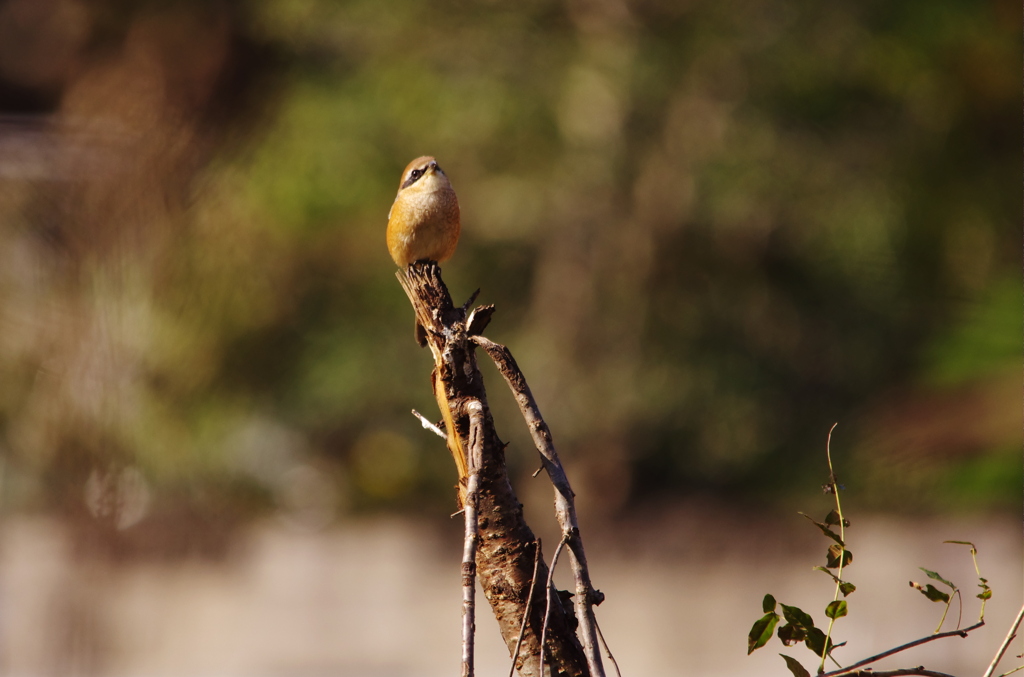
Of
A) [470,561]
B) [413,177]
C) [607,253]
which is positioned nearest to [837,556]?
[470,561]

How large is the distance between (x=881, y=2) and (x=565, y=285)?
2365 millimetres

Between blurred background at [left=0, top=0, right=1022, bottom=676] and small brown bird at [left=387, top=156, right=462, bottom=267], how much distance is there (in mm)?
3276

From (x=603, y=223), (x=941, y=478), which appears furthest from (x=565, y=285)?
(x=941, y=478)

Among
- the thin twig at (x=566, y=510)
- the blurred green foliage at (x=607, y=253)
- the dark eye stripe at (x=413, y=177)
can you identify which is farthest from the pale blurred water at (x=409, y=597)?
the thin twig at (x=566, y=510)

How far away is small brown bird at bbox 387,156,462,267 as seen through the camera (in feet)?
5.11

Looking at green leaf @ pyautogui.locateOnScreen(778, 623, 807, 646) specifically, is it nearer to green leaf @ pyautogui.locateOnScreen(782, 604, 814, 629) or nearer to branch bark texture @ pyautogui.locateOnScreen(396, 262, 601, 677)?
green leaf @ pyautogui.locateOnScreen(782, 604, 814, 629)

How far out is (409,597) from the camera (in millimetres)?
5020

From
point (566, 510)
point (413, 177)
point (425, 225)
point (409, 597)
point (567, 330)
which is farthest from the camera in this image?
point (567, 330)

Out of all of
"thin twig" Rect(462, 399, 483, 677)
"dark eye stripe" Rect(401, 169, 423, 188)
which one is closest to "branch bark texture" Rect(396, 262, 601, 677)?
"thin twig" Rect(462, 399, 483, 677)

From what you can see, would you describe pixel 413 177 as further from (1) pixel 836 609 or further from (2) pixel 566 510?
(1) pixel 836 609

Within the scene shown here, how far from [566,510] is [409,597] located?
4144mm

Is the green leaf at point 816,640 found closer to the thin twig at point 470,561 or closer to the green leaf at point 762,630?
the green leaf at point 762,630

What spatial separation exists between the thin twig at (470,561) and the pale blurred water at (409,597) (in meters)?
3.86

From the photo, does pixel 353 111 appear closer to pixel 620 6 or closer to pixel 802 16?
pixel 620 6
